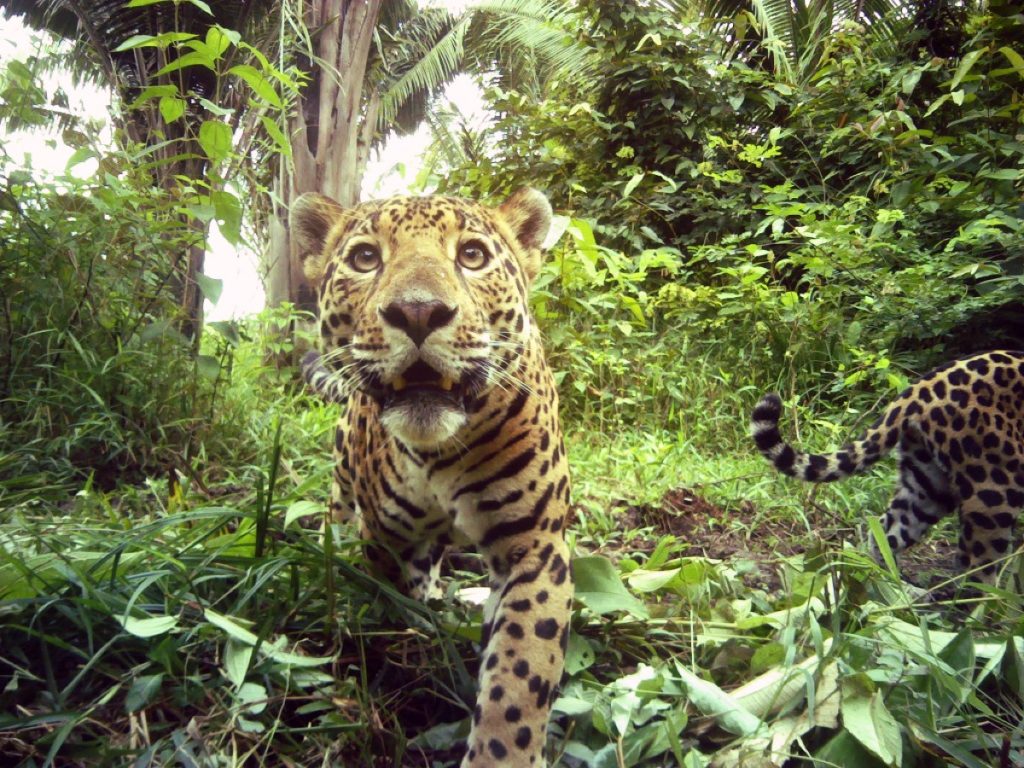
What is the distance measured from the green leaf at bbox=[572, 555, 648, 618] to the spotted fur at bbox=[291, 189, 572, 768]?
26 centimetres

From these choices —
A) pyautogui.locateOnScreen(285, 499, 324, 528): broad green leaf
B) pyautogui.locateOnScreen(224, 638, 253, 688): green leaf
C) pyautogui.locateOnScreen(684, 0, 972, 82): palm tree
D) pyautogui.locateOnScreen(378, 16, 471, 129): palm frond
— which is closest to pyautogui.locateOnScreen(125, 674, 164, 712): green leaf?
pyautogui.locateOnScreen(224, 638, 253, 688): green leaf

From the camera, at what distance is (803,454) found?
3.57 m

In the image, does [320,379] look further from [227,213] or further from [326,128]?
[326,128]

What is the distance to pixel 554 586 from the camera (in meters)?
1.97

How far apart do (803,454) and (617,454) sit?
4.62 ft

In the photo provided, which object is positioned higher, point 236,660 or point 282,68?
point 282,68

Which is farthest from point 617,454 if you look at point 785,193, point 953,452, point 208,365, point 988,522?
point 785,193

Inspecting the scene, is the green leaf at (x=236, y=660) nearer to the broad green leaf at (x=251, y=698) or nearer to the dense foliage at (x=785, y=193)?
the broad green leaf at (x=251, y=698)

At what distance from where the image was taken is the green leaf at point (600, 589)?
2.25m

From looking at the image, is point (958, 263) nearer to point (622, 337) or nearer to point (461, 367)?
point (622, 337)

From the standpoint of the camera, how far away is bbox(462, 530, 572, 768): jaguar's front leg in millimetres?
1771

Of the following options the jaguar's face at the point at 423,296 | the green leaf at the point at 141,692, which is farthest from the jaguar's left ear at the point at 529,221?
the green leaf at the point at 141,692

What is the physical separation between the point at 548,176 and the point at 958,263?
12.2ft

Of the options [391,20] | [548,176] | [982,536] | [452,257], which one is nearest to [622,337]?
[548,176]
